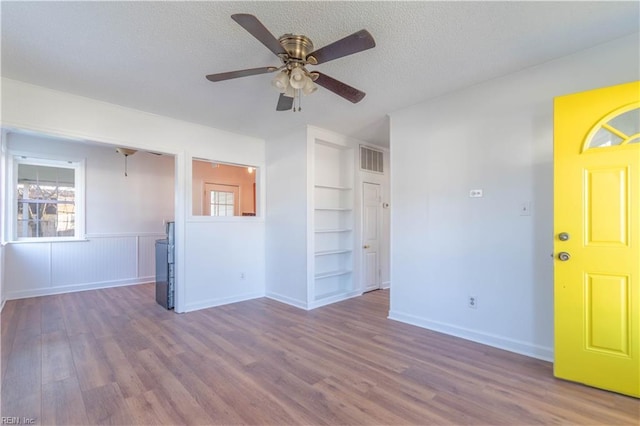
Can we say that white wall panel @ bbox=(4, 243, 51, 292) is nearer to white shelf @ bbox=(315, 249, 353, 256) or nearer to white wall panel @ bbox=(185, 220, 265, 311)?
white wall panel @ bbox=(185, 220, 265, 311)

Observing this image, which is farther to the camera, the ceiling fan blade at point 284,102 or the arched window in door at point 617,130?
the ceiling fan blade at point 284,102

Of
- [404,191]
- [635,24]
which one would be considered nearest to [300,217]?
[404,191]

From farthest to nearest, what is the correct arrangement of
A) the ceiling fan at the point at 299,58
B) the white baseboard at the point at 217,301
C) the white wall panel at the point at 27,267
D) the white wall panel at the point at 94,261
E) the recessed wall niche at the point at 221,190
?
1. the recessed wall niche at the point at 221,190
2. the white wall panel at the point at 94,261
3. the white wall panel at the point at 27,267
4. the white baseboard at the point at 217,301
5. the ceiling fan at the point at 299,58

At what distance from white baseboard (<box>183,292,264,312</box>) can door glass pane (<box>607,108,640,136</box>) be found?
15.3 feet

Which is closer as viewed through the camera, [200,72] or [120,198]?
[200,72]

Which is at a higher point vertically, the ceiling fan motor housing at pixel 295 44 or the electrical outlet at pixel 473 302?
the ceiling fan motor housing at pixel 295 44

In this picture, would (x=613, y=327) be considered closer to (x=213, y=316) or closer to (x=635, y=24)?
(x=635, y=24)

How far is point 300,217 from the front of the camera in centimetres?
444

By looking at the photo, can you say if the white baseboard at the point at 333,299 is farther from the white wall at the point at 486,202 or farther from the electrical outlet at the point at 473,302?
the electrical outlet at the point at 473,302

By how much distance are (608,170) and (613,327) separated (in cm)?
113

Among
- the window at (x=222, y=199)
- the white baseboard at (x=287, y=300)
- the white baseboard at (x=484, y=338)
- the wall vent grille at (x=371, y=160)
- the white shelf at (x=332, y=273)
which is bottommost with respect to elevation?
the white baseboard at (x=287, y=300)

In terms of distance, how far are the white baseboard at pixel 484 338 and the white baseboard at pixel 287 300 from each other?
4.36 ft

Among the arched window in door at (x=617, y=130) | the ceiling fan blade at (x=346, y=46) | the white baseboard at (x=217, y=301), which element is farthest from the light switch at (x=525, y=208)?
the white baseboard at (x=217, y=301)

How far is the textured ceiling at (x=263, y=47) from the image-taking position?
1.97 m
